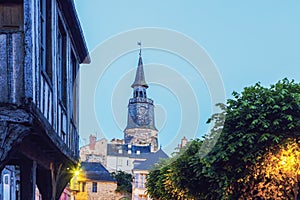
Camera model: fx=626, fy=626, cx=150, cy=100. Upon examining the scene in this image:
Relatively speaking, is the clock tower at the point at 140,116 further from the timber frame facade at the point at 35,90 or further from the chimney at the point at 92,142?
the timber frame facade at the point at 35,90

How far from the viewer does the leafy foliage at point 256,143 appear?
15.9 m

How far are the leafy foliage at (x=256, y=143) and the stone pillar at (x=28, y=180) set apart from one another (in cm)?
823

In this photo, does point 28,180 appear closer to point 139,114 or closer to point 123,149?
point 123,149

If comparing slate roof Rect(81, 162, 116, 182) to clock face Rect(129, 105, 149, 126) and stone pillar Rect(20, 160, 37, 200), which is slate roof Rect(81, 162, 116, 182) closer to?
stone pillar Rect(20, 160, 37, 200)

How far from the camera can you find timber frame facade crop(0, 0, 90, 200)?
6.38 meters

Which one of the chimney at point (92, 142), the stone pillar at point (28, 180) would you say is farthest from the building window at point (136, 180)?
Result: the stone pillar at point (28, 180)

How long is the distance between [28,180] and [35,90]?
2.24 m

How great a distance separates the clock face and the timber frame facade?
94714 millimetres

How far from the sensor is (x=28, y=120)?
20.7 ft

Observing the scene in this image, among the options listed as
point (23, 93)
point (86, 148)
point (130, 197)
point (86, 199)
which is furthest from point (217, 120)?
point (86, 148)

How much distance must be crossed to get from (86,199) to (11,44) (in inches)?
1882

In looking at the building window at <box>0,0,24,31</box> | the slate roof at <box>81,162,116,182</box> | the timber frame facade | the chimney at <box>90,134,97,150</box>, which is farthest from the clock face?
the building window at <box>0,0,24,31</box>

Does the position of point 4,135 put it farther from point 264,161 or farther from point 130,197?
point 130,197

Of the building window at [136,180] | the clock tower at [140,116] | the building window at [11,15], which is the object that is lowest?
the building window at [136,180]
